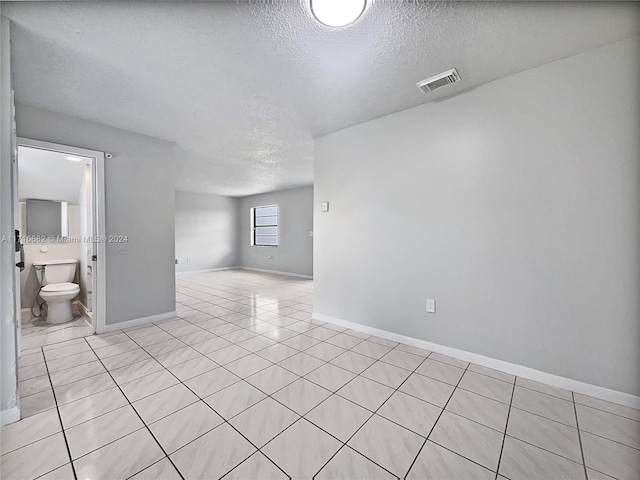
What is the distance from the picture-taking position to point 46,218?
151 inches

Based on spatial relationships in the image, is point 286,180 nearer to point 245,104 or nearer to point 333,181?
point 333,181

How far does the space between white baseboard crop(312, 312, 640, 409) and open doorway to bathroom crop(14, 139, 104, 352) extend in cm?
335

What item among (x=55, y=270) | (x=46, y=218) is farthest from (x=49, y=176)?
(x=55, y=270)

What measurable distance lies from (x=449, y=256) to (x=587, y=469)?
5.01 ft

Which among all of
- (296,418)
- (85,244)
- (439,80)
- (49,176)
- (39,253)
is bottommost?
(296,418)

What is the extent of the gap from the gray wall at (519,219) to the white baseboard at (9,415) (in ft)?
9.11

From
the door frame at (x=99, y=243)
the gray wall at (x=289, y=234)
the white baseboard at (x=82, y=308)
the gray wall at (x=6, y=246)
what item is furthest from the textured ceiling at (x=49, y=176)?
the gray wall at (x=289, y=234)

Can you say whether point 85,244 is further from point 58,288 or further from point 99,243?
point 99,243

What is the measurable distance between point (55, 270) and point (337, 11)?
14.8 feet

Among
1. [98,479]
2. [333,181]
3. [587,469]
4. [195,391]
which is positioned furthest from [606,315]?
[98,479]

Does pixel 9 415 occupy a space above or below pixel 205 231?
below

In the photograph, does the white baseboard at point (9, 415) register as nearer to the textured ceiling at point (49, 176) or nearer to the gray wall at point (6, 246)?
the gray wall at point (6, 246)

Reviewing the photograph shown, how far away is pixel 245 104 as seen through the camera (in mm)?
2609

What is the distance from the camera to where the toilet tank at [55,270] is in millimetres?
3471
